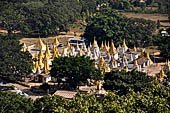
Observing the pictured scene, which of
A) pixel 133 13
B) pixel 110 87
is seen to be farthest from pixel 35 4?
pixel 110 87

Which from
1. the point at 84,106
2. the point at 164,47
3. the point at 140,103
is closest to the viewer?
the point at 84,106

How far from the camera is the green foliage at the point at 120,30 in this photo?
2859 inches

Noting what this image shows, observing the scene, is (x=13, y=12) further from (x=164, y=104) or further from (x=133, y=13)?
(x=164, y=104)

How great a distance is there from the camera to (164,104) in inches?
1120

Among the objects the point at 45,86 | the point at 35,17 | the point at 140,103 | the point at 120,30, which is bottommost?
the point at 45,86

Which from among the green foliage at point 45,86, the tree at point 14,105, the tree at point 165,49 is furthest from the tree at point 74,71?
the tree at point 165,49

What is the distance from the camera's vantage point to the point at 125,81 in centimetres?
4494

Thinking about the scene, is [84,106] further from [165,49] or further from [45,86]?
[165,49]

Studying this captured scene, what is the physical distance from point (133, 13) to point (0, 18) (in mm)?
36471

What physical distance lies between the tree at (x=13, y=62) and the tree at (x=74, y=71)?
12.6 feet

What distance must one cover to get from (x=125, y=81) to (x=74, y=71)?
611 centimetres

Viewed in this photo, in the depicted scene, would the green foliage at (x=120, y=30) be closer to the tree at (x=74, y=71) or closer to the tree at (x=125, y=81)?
the tree at (x=74, y=71)

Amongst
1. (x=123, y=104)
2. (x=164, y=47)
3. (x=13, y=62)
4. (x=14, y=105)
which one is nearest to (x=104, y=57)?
(x=164, y=47)

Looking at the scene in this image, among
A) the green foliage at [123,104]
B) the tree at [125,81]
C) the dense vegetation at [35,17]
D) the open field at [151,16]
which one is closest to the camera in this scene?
the green foliage at [123,104]
